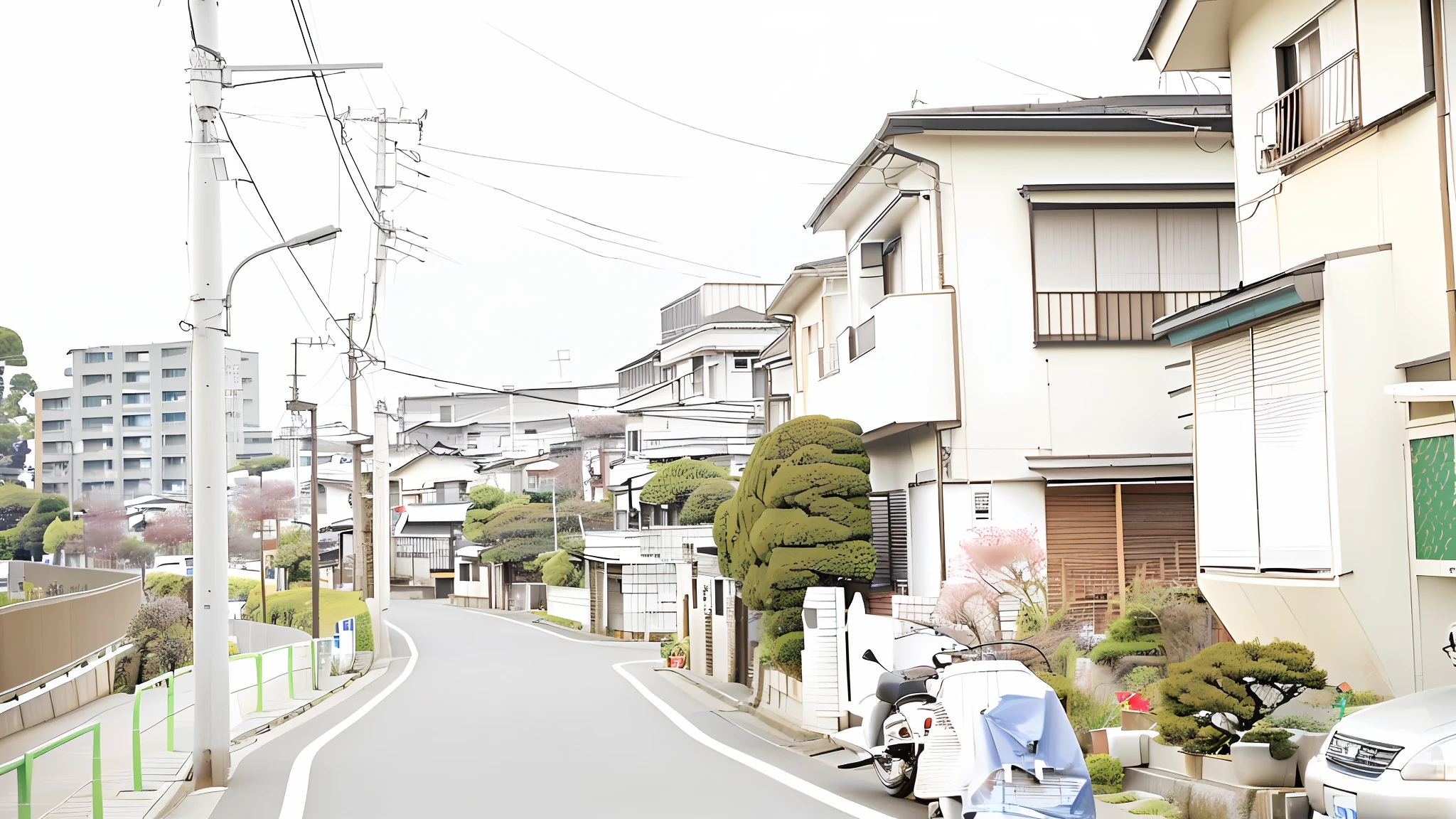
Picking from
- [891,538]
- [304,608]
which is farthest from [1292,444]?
[304,608]

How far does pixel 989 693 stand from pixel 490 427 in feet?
329

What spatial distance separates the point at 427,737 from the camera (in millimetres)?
18125

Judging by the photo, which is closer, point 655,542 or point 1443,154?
point 1443,154

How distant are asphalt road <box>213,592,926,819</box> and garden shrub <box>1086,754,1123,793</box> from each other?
1581 millimetres

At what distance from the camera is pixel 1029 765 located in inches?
305

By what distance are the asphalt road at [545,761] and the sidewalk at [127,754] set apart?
0.71 metres

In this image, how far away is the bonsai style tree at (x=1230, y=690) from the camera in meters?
9.12

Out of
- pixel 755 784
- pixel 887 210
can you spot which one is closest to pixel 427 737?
pixel 755 784

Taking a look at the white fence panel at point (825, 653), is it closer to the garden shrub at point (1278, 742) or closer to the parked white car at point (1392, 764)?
the garden shrub at point (1278, 742)

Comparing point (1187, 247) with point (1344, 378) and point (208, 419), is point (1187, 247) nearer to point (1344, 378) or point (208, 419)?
point (1344, 378)

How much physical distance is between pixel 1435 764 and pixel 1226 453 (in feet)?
19.0

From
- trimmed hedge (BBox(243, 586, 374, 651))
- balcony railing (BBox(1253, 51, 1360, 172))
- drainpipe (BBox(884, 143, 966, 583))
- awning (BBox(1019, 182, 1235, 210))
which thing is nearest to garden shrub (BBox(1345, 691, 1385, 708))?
balcony railing (BBox(1253, 51, 1360, 172))

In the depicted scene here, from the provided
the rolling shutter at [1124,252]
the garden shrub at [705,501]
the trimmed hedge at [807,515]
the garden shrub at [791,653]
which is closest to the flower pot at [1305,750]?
the garden shrub at [791,653]

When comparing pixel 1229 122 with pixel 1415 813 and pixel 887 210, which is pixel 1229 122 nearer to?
pixel 887 210
